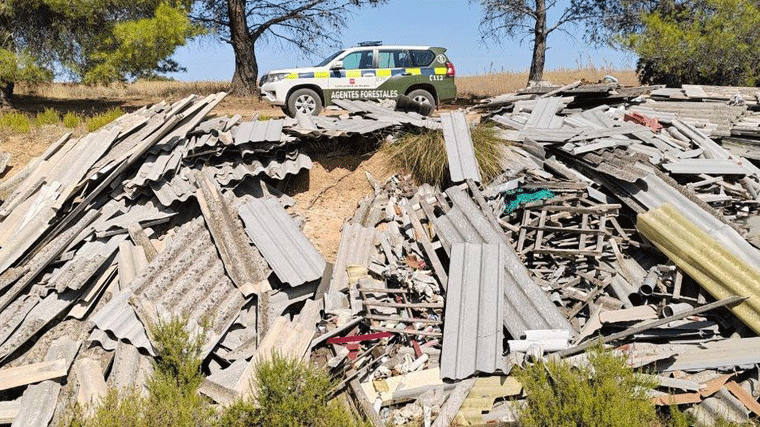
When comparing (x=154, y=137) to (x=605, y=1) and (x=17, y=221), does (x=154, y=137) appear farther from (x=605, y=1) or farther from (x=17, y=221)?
(x=605, y=1)

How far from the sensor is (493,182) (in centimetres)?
768

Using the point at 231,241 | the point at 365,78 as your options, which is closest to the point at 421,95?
the point at 365,78

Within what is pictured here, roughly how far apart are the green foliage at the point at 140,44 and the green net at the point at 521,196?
9.33 metres

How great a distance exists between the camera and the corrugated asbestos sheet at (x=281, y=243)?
21.0ft

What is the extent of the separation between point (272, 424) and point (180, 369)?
47.5 inches

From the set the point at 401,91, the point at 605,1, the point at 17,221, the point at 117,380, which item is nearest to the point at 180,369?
the point at 117,380

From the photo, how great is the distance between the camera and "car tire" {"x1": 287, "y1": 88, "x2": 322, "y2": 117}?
12.7 metres

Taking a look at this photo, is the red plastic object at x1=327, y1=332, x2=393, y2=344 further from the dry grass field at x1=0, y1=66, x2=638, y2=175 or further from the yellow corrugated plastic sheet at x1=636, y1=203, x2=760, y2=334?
the dry grass field at x1=0, y1=66, x2=638, y2=175

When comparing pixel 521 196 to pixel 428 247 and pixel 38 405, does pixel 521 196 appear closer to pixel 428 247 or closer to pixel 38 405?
pixel 428 247

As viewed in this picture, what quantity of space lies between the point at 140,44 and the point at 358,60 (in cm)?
498

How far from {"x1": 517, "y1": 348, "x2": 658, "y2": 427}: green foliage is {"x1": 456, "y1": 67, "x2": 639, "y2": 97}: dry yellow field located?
17.2 metres

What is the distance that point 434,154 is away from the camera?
798 cm

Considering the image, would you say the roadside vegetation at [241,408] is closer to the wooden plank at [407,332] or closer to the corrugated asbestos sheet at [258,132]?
the wooden plank at [407,332]

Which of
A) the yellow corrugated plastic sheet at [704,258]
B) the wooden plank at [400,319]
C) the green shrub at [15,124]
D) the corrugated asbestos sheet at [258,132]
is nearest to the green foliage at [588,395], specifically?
the wooden plank at [400,319]
